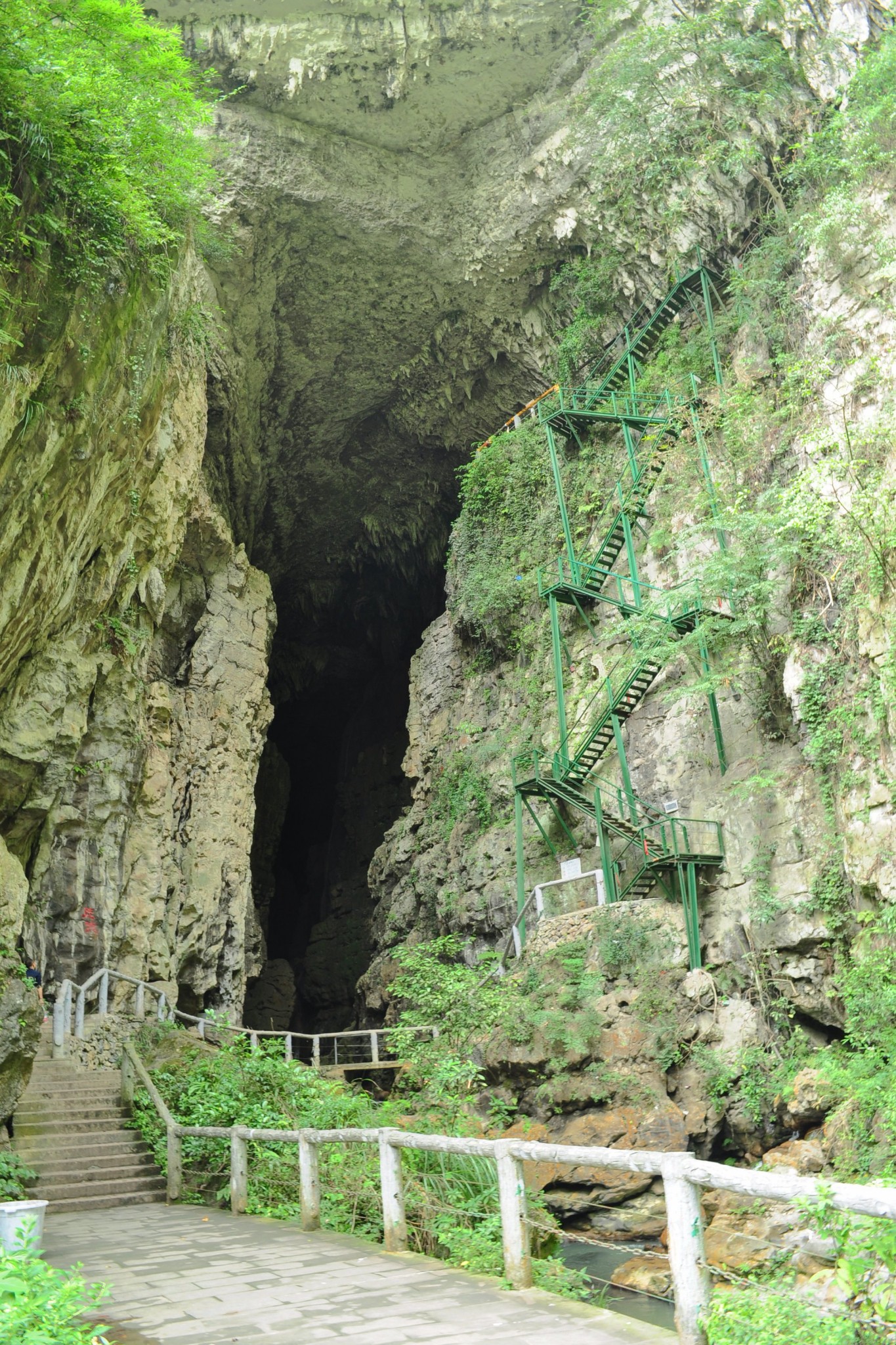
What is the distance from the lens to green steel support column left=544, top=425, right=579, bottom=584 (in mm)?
19547

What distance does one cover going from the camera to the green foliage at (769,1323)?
125 inches

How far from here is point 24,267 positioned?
26.8ft

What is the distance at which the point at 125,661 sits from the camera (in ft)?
56.4

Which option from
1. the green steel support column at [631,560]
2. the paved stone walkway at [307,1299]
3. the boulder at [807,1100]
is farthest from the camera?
the green steel support column at [631,560]

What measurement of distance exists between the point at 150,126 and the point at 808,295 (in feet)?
39.0

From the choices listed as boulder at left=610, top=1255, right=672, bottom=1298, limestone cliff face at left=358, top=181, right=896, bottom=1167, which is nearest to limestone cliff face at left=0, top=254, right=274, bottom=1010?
limestone cliff face at left=358, top=181, right=896, bottom=1167

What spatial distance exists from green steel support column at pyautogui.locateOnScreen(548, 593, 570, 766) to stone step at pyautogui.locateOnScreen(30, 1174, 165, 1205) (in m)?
9.58

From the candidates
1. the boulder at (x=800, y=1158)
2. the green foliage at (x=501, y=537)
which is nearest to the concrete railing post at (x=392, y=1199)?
the boulder at (x=800, y=1158)

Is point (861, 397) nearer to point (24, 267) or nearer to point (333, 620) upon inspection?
point (24, 267)

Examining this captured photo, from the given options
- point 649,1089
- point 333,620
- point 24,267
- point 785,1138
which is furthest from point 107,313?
point 333,620

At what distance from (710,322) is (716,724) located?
8.57 metres

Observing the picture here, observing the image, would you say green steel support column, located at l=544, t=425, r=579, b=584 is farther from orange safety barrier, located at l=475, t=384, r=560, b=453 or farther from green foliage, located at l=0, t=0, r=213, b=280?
green foliage, located at l=0, t=0, r=213, b=280

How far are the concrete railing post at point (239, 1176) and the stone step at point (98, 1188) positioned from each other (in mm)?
2499

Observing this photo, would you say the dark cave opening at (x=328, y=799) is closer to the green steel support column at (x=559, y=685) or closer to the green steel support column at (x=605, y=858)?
the green steel support column at (x=559, y=685)
